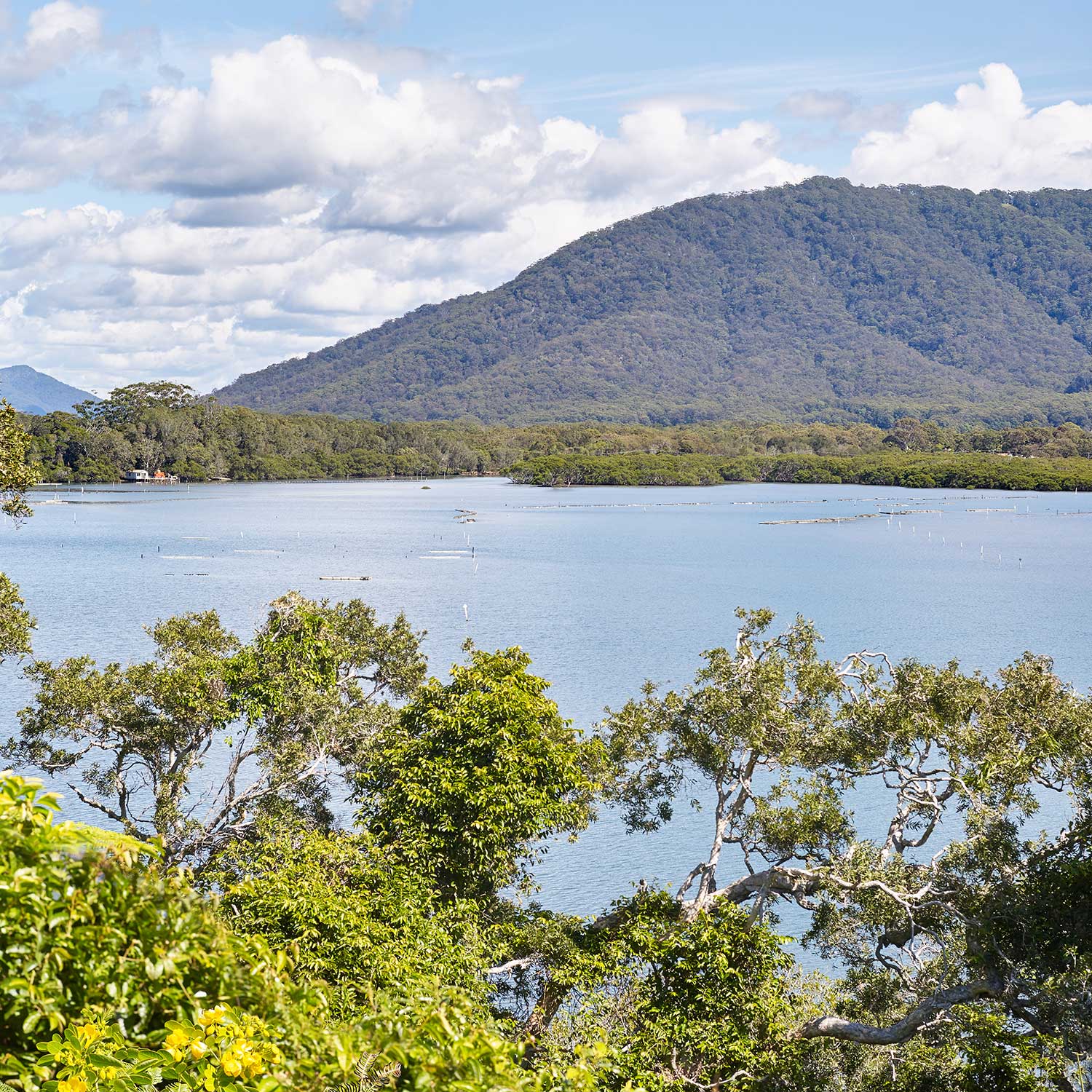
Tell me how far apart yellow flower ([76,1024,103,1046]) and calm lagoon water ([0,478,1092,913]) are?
15.8 meters

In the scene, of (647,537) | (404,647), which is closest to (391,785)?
(404,647)

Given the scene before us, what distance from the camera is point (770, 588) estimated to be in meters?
55.5

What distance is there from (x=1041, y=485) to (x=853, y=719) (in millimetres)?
137476

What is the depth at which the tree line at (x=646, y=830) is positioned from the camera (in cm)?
1020

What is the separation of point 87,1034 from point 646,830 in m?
11.7

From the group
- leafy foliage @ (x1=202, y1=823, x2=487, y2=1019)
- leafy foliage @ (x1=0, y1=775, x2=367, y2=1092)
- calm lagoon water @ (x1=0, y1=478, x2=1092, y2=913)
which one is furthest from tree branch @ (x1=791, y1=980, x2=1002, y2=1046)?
leafy foliage @ (x1=0, y1=775, x2=367, y2=1092)

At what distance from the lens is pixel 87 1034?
361 cm

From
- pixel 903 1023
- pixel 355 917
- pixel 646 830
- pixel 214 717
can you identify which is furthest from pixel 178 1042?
pixel 214 717

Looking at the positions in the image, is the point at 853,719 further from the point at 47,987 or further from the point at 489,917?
the point at 47,987

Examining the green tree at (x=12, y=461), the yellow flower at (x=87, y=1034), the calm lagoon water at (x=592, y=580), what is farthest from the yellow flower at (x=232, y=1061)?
the calm lagoon water at (x=592, y=580)

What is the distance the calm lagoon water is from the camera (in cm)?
3456

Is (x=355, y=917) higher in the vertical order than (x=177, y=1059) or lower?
lower

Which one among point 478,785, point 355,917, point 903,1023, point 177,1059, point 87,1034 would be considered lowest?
point 903,1023

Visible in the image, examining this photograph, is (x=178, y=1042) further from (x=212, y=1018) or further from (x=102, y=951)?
(x=102, y=951)
